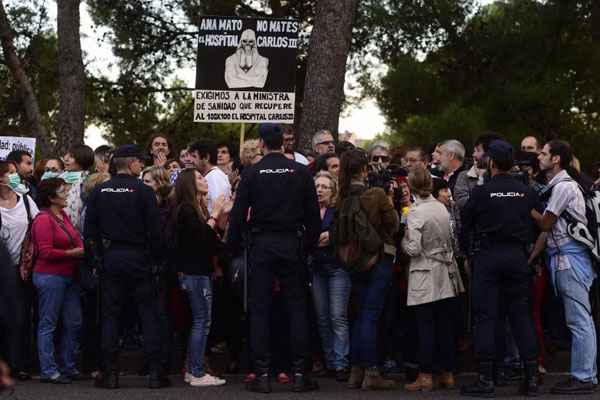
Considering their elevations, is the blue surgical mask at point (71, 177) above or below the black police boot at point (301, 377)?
above

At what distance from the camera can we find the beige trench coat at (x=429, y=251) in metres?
10.2

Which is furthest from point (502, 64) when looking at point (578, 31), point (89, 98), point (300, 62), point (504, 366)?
point (504, 366)

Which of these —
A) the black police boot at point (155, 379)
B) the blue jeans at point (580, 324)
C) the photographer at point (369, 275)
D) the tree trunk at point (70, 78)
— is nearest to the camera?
the blue jeans at point (580, 324)

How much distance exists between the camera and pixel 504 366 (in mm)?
10734

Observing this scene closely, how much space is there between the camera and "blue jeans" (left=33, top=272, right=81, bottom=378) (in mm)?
10703

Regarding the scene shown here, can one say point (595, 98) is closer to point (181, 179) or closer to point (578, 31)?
point (578, 31)

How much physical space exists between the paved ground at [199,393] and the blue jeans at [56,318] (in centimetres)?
22

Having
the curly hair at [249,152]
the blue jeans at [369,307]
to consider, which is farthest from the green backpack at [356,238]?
the curly hair at [249,152]

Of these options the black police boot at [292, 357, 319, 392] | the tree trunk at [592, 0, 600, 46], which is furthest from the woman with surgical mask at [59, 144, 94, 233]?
the tree trunk at [592, 0, 600, 46]

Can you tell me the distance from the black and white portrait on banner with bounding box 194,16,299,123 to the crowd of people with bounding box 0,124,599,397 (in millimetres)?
2094

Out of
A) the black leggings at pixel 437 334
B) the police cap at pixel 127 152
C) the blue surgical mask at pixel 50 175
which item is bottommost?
the black leggings at pixel 437 334

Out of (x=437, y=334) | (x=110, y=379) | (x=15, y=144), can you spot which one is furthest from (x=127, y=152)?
(x=15, y=144)

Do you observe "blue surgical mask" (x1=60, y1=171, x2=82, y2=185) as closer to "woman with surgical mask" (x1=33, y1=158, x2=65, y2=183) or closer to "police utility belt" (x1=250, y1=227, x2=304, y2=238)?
"woman with surgical mask" (x1=33, y1=158, x2=65, y2=183)

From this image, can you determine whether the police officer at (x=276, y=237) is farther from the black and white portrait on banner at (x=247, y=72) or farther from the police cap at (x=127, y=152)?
the black and white portrait on banner at (x=247, y=72)
